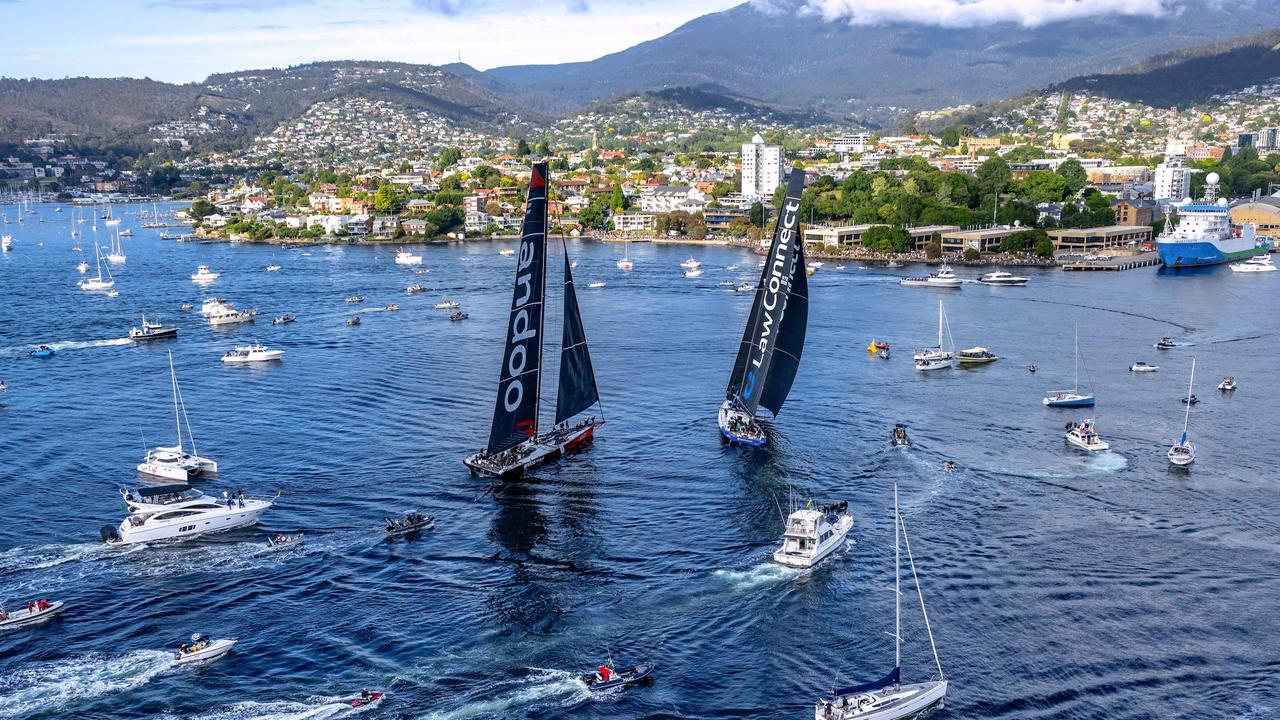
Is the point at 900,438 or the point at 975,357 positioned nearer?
the point at 900,438

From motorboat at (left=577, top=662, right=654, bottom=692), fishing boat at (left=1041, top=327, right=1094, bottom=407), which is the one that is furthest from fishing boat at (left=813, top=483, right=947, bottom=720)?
fishing boat at (left=1041, top=327, right=1094, bottom=407)

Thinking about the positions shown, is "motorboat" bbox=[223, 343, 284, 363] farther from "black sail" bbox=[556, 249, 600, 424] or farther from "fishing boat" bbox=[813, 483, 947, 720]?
"fishing boat" bbox=[813, 483, 947, 720]

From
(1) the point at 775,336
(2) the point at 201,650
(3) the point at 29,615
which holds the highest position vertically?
(1) the point at 775,336

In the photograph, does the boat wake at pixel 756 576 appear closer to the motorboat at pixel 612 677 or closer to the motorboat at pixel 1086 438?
the motorboat at pixel 612 677

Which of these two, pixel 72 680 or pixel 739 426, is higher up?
pixel 739 426

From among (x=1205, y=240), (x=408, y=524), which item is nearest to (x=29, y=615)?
(x=408, y=524)

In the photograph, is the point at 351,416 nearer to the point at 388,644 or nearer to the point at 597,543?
the point at 597,543

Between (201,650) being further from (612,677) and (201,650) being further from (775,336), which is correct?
(775,336)
